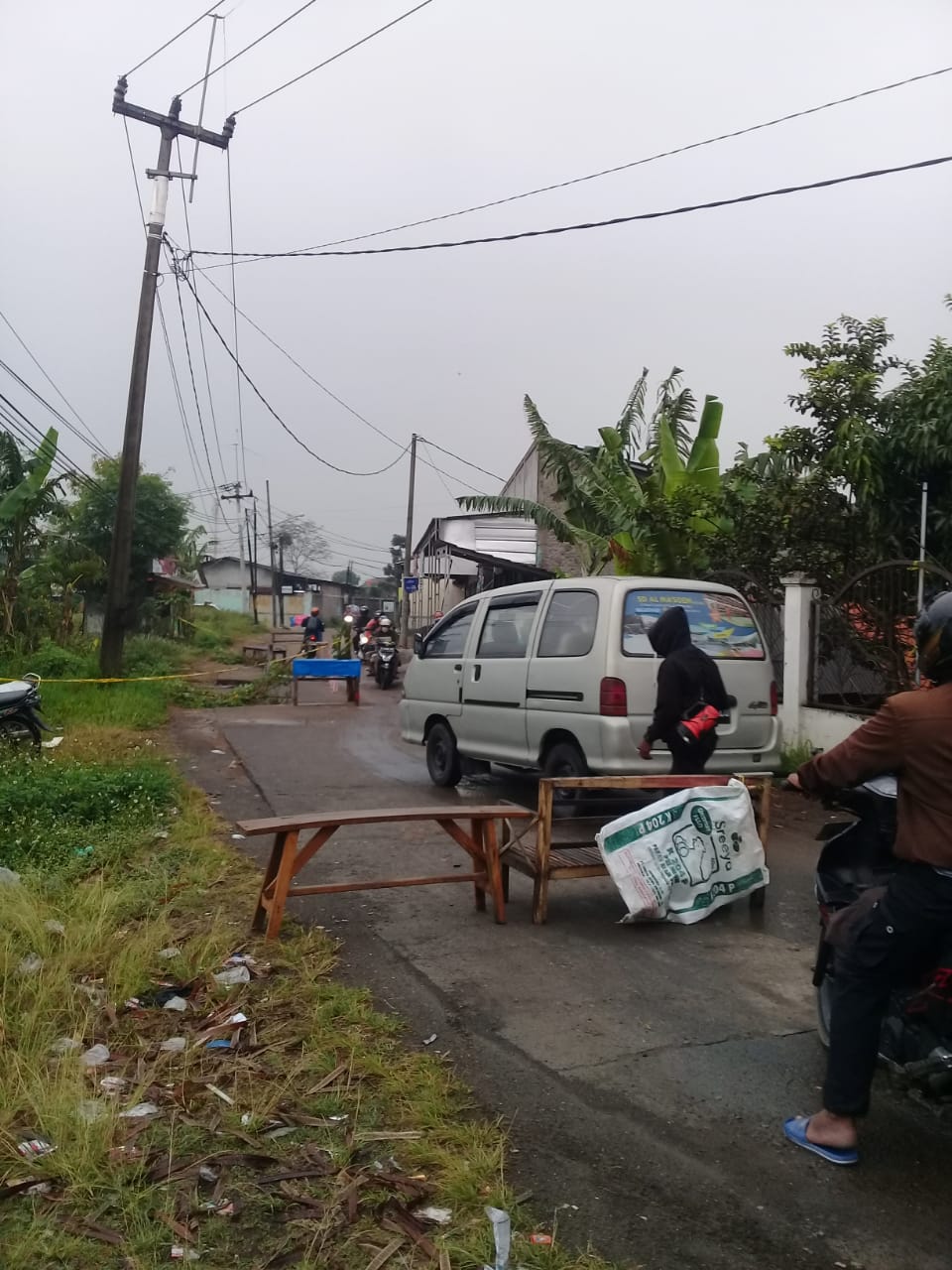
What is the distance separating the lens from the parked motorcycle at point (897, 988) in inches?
126

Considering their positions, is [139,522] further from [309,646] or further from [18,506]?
[18,506]

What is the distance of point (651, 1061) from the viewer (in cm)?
396

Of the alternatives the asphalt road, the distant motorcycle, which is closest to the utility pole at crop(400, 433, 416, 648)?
the distant motorcycle

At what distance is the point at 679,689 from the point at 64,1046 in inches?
155

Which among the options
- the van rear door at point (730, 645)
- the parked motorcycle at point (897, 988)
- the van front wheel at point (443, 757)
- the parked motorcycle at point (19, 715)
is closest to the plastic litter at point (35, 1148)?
the parked motorcycle at point (897, 988)

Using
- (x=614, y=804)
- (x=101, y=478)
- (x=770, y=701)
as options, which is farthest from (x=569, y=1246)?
(x=101, y=478)

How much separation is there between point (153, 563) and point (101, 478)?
393cm

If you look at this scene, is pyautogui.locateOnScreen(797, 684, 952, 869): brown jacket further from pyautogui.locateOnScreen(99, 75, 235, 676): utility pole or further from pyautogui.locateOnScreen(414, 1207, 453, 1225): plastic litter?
pyautogui.locateOnScreen(99, 75, 235, 676): utility pole

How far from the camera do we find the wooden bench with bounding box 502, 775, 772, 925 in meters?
5.41

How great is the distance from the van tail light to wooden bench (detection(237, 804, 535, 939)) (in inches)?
63.2

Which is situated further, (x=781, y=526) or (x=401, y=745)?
(x=401, y=745)

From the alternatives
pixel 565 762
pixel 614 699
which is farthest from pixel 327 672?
pixel 614 699

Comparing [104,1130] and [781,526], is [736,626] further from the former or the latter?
[104,1130]

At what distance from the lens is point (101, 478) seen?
34.9 meters
